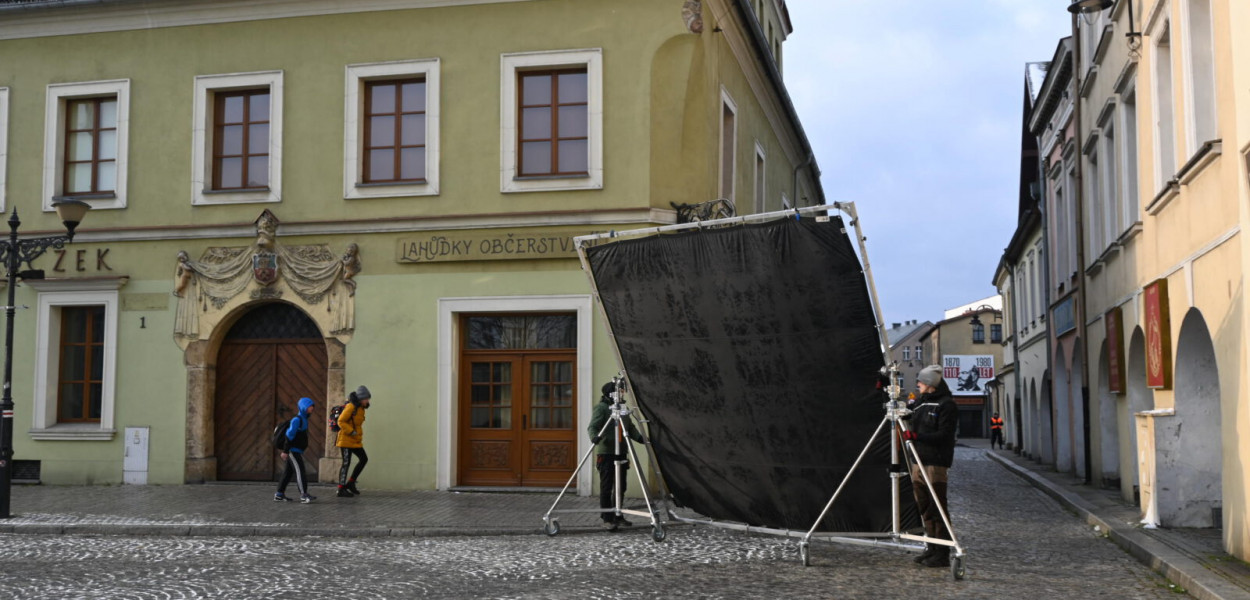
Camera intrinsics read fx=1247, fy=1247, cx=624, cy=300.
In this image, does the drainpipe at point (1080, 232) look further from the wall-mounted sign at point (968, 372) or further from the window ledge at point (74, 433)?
the wall-mounted sign at point (968, 372)

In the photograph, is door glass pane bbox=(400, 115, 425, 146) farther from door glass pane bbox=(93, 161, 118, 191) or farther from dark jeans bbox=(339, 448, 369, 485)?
door glass pane bbox=(93, 161, 118, 191)

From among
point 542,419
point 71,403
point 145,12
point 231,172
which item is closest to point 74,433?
point 71,403

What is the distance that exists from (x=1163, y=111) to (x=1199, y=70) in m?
2.00

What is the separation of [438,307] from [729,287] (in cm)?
873

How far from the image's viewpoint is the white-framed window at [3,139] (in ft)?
67.5

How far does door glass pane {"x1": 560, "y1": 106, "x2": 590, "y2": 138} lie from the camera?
1878 centimetres

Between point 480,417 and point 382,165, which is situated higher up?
point 382,165

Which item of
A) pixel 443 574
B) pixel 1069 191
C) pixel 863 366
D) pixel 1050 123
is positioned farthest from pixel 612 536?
pixel 1050 123

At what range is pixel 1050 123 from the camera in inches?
1067

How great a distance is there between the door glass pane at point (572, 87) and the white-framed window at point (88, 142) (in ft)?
23.7

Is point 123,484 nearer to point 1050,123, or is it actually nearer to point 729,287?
point 729,287

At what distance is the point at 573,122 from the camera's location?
1884cm

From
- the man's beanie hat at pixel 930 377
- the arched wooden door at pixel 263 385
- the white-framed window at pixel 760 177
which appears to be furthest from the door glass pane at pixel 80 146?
the man's beanie hat at pixel 930 377

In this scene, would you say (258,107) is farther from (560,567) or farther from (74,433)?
(560,567)
